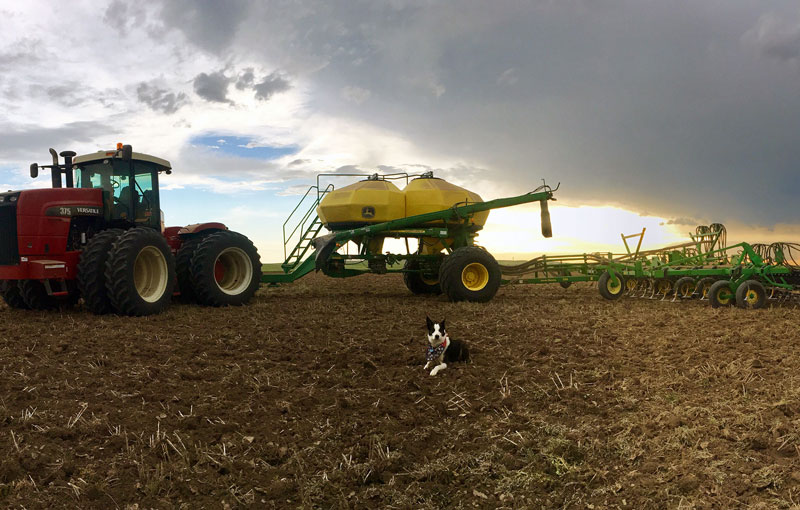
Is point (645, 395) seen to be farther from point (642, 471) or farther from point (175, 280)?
point (175, 280)

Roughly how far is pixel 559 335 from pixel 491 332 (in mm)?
845

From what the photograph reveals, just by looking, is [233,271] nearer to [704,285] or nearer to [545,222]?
[545,222]

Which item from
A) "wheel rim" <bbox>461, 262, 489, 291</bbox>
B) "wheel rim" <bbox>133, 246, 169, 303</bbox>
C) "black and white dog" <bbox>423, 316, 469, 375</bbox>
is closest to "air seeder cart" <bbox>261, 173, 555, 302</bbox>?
"wheel rim" <bbox>461, 262, 489, 291</bbox>

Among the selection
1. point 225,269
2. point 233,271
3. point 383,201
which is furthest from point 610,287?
point 225,269

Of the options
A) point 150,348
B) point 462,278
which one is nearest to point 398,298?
point 462,278

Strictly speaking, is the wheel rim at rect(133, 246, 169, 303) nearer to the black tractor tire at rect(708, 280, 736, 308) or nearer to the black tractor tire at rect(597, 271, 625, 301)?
the black tractor tire at rect(597, 271, 625, 301)

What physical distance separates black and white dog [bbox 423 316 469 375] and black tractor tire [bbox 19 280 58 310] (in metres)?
7.34

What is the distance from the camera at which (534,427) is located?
4.48m

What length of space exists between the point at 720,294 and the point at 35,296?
12.2 metres

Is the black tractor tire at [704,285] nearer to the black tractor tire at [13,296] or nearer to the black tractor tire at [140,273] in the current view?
the black tractor tire at [140,273]

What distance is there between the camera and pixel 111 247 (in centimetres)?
893

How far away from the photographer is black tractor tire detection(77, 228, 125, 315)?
28.6ft

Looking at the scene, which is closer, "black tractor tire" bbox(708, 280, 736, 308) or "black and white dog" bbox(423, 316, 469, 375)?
"black and white dog" bbox(423, 316, 469, 375)

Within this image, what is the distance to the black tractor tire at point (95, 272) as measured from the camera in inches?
344
